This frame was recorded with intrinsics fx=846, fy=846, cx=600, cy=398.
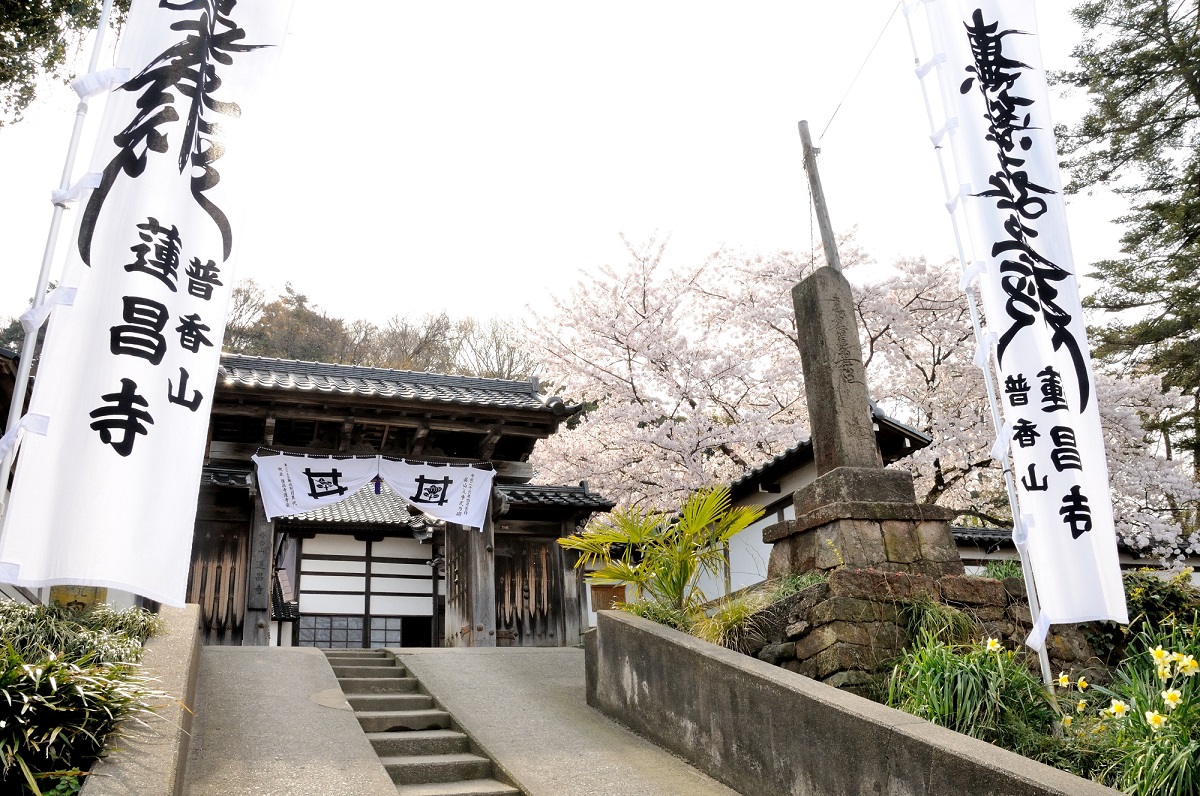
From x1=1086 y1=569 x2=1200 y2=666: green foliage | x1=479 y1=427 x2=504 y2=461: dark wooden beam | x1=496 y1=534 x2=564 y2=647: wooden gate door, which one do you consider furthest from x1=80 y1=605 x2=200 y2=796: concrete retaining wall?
x1=496 y1=534 x2=564 y2=647: wooden gate door

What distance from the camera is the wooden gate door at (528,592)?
13.0 metres

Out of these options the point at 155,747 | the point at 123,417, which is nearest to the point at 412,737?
the point at 155,747

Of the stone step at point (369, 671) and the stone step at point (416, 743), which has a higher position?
the stone step at point (369, 671)

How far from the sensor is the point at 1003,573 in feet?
24.2

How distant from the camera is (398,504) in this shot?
766 inches

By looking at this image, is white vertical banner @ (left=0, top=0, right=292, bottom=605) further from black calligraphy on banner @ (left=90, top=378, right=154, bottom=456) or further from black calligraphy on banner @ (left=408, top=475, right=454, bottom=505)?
black calligraphy on banner @ (left=408, top=475, right=454, bottom=505)

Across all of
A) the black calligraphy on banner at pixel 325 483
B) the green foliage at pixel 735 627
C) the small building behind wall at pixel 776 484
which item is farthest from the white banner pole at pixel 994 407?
the black calligraphy on banner at pixel 325 483

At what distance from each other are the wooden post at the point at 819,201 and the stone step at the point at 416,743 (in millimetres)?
5057

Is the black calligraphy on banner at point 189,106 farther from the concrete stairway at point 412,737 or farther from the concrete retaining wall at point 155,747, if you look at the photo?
the concrete stairway at point 412,737

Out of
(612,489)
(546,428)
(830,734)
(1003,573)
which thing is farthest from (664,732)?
(612,489)

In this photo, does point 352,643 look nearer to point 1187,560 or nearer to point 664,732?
point 664,732

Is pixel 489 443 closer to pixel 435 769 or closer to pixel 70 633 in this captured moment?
pixel 435 769

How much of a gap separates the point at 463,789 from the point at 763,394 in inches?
496

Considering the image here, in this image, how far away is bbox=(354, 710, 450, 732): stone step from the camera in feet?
21.4
